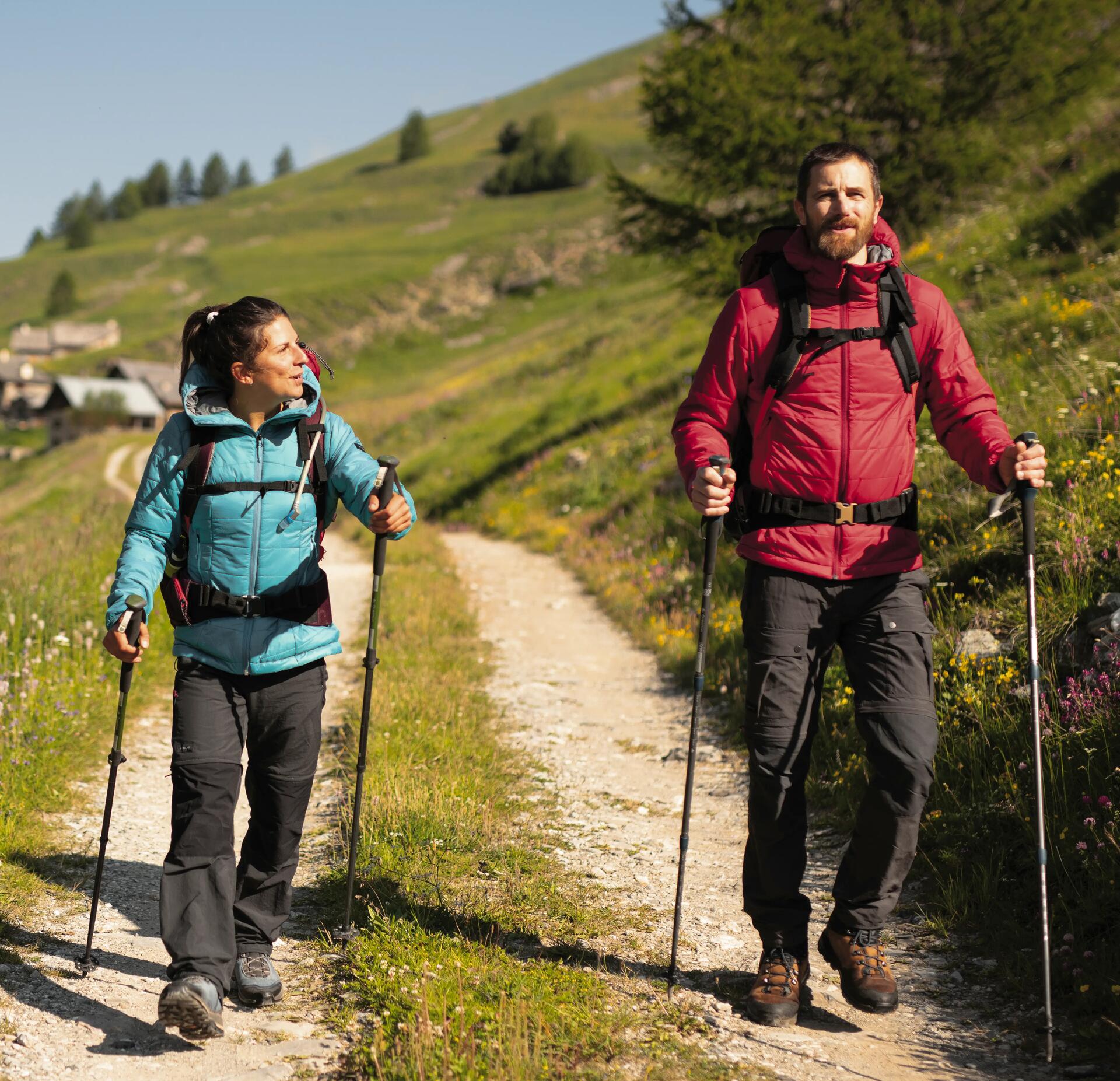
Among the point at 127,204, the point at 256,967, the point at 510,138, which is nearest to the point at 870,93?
the point at 256,967

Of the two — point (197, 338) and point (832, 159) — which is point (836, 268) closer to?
point (832, 159)

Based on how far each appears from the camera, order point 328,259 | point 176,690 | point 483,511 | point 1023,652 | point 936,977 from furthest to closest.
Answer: point 328,259 → point 483,511 → point 1023,652 → point 936,977 → point 176,690

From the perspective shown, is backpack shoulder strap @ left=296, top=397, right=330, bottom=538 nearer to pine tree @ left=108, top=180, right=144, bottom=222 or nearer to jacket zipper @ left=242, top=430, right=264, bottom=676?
jacket zipper @ left=242, top=430, right=264, bottom=676

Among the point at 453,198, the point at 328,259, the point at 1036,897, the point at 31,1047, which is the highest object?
the point at 453,198

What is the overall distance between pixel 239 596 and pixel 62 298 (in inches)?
5666

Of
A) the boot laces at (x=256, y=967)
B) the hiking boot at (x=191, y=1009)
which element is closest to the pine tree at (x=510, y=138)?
the boot laces at (x=256, y=967)

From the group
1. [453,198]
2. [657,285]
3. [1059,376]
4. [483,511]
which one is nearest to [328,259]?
[453,198]

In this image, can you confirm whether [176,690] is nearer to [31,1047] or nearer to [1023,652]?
[31,1047]

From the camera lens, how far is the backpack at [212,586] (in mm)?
4094

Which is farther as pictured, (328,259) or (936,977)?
(328,259)

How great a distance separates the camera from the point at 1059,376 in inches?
366

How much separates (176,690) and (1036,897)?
3.62 metres

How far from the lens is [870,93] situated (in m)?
18.7

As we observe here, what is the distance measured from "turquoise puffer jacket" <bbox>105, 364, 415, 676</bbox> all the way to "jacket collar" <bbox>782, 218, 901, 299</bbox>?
5.73ft
